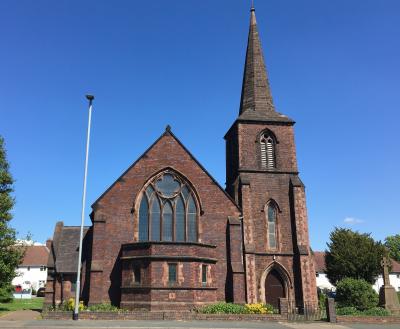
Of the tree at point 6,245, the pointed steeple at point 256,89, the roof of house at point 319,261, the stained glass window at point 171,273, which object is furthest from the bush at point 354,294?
the roof of house at point 319,261

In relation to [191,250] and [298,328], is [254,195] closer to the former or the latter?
[191,250]

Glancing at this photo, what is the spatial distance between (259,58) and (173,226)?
727 inches

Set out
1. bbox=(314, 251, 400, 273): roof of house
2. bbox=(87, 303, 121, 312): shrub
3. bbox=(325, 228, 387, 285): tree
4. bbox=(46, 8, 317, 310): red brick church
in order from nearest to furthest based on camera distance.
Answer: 1. bbox=(87, 303, 121, 312): shrub
2. bbox=(46, 8, 317, 310): red brick church
3. bbox=(325, 228, 387, 285): tree
4. bbox=(314, 251, 400, 273): roof of house

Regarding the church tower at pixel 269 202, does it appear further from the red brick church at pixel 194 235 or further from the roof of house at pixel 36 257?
the roof of house at pixel 36 257

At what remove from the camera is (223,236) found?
27953mm

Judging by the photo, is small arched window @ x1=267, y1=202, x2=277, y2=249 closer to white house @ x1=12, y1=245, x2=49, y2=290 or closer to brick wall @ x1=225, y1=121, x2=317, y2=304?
brick wall @ x1=225, y1=121, x2=317, y2=304

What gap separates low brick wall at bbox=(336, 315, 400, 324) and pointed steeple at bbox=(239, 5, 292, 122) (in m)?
16.2

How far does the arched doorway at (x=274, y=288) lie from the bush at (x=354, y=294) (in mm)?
6076

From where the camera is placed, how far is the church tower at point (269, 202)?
92.8 feet

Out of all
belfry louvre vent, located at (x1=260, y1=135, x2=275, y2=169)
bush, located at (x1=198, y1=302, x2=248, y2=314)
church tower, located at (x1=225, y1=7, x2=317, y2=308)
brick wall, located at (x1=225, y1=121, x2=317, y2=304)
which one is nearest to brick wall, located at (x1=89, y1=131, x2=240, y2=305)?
bush, located at (x1=198, y1=302, x2=248, y2=314)

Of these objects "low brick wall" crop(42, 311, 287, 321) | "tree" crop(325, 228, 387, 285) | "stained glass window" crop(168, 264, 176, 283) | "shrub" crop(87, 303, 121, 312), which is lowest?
"low brick wall" crop(42, 311, 287, 321)

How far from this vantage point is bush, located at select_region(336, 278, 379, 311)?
31638 millimetres

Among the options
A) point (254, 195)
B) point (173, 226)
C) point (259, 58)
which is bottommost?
point (173, 226)

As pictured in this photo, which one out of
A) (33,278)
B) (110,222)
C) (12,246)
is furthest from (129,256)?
(33,278)
